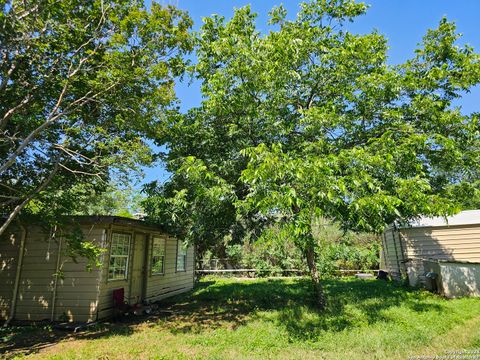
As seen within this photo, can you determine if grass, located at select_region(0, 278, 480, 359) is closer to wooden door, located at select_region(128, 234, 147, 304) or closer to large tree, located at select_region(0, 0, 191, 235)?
wooden door, located at select_region(128, 234, 147, 304)

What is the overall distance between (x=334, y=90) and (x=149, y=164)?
16.6ft

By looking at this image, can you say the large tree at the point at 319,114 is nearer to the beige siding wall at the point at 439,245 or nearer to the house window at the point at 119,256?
the house window at the point at 119,256

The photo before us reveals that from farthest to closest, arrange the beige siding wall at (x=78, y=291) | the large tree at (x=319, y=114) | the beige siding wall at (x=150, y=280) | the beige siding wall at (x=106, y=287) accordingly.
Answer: the beige siding wall at (x=150, y=280), the beige siding wall at (x=106, y=287), the beige siding wall at (x=78, y=291), the large tree at (x=319, y=114)

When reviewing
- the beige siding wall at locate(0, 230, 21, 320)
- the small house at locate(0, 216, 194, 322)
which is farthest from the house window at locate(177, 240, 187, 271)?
the beige siding wall at locate(0, 230, 21, 320)

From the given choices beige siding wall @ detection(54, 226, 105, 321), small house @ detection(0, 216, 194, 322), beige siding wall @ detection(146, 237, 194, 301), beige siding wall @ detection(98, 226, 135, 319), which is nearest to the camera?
beige siding wall @ detection(54, 226, 105, 321)

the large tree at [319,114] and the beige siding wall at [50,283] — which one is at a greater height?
the large tree at [319,114]

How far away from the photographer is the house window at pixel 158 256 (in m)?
12.0

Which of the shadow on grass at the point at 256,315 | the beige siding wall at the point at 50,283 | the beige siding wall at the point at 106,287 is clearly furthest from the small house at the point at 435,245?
the beige siding wall at the point at 50,283

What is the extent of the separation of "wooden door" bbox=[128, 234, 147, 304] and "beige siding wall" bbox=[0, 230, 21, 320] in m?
3.26

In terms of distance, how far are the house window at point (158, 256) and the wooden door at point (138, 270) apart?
0.59m

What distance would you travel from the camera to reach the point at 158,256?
1239 centimetres

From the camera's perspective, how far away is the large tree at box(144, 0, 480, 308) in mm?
6973

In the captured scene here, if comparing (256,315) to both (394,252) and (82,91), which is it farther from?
(394,252)

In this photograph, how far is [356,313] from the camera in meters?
8.04
